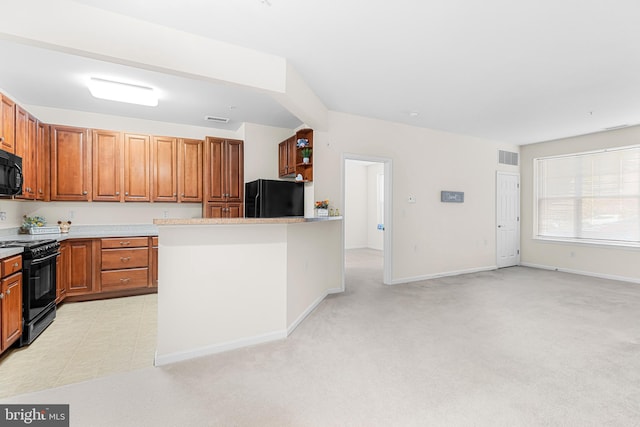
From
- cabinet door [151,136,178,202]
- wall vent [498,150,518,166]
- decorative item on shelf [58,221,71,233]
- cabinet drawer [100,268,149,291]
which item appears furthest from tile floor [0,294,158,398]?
wall vent [498,150,518,166]

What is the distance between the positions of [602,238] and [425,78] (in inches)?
207

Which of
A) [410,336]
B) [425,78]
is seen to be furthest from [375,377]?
[425,78]

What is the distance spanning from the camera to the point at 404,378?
222 centimetres

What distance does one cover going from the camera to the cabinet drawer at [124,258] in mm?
4160

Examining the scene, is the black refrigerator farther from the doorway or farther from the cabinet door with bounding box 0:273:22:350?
the doorway

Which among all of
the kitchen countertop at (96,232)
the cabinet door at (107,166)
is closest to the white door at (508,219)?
the kitchen countertop at (96,232)

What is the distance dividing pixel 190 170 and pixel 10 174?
2.19m

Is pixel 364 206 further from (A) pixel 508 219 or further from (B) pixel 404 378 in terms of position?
(B) pixel 404 378

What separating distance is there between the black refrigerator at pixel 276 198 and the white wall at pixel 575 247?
5484 millimetres

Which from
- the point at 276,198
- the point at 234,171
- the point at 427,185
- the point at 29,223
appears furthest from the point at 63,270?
the point at 427,185

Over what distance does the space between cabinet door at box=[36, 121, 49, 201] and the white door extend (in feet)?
26.3

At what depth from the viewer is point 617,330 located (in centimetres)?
312

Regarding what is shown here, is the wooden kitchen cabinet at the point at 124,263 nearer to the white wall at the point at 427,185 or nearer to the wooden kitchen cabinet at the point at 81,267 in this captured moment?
the wooden kitchen cabinet at the point at 81,267

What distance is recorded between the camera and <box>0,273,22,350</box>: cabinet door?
241 centimetres
